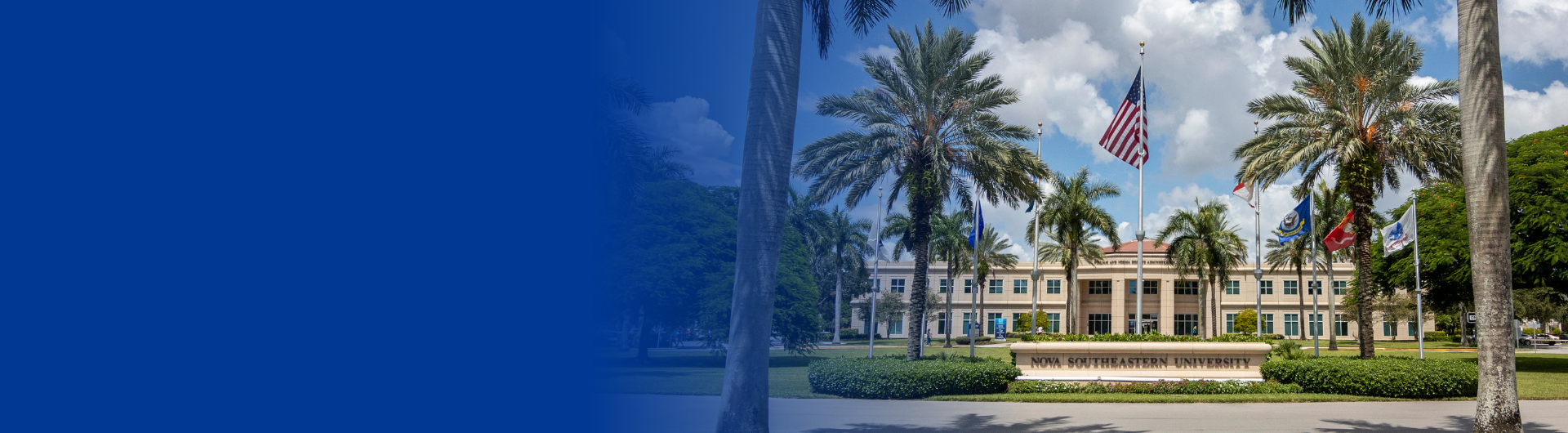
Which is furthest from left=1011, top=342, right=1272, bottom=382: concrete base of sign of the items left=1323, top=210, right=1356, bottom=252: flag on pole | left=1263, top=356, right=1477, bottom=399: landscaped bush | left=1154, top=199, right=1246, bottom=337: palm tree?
left=1154, top=199, right=1246, bottom=337: palm tree

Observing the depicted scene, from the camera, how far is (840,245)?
67.4m

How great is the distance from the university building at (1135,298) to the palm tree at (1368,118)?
4753cm

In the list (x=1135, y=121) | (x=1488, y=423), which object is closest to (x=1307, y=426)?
(x=1488, y=423)

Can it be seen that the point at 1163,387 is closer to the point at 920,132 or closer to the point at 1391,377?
the point at 1391,377

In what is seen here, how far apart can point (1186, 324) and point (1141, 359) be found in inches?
2428

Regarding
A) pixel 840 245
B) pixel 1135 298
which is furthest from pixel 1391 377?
pixel 1135 298

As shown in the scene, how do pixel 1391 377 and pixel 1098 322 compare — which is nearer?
pixel 1391 377

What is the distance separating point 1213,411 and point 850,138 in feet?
41.9

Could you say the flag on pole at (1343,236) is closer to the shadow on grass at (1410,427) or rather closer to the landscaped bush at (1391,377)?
the landscaped bush at (1391,377)

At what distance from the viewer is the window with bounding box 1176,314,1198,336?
246ft

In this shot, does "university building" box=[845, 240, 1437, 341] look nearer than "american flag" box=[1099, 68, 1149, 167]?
No

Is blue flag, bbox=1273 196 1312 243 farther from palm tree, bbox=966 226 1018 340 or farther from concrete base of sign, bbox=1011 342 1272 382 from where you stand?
palm tree, bbox=966 226 1018 340

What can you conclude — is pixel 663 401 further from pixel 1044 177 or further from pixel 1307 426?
pixel 1044 177

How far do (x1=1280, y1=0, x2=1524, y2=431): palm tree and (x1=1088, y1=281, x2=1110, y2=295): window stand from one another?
69935mm
